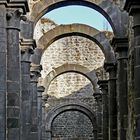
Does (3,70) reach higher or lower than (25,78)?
lower

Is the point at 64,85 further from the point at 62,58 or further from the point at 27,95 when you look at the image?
the point at 27,95

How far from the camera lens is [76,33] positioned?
20234 millimetres

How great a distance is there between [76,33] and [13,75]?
30.3 feet

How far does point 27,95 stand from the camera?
49.6 ft

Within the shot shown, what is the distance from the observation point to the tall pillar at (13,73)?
11109 millimetres

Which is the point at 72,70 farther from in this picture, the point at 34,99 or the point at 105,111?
Answer: the point at 34,99

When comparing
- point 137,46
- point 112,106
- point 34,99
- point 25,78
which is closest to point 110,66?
point 112,106

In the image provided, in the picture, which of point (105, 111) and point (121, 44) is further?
point (105, 111)

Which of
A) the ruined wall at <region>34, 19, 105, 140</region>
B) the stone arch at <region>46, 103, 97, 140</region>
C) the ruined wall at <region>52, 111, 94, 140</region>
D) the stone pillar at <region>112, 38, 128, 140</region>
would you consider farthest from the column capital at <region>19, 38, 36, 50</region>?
the ruined wall at <region>52, 111, 94, 140</region>

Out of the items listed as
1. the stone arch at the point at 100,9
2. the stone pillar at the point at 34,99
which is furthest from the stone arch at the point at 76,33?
the stone arch at the point at 100,9

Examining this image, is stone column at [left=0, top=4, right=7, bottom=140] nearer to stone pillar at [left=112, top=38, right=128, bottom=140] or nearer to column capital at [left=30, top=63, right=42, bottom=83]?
stone pillar at [left=112, top=38, right=128, bottom=140]

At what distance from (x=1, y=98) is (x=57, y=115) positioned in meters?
20.6

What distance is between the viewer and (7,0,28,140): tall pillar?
11109 millimetres

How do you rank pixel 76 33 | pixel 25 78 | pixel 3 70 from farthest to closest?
pixel 76 33 < pixel 25 78 < pixel 3 70
